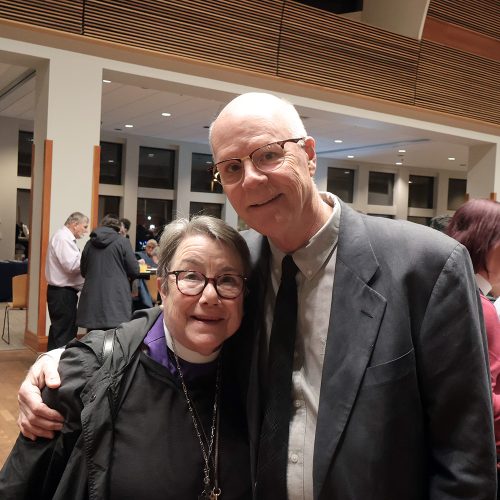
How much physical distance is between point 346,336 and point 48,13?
18.9 feet

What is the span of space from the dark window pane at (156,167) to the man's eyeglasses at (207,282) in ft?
46.4

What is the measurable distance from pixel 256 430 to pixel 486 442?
52 centimetres

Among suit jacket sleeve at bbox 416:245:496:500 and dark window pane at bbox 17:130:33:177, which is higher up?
dark window pane at bbox 17:130:33:177

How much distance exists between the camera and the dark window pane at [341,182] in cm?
1794

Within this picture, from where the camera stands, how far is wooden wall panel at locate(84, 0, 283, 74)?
6.26m

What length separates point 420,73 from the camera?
8781mm

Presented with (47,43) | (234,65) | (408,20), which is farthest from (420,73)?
(47,43)

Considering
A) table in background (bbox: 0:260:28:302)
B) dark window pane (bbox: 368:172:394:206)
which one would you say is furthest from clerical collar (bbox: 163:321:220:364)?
dark window pane (bbox: 368:172:394:206)

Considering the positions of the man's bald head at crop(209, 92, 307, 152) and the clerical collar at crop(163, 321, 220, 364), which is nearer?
the man's bald head at crop(209, 92, 307, 152)

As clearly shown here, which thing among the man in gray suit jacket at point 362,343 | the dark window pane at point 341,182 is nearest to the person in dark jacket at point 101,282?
the man in gray suit jacket at point 362,343

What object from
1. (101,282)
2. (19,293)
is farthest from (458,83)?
(19,293)

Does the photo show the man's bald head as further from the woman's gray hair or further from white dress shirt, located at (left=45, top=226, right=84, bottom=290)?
white dress shirt, located at (left=45, top=226, right=84, bottom=290)

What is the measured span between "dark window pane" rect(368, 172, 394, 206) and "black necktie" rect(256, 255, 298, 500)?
57.4 ft

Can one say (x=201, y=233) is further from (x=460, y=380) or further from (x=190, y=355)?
(x=460, y=380)
